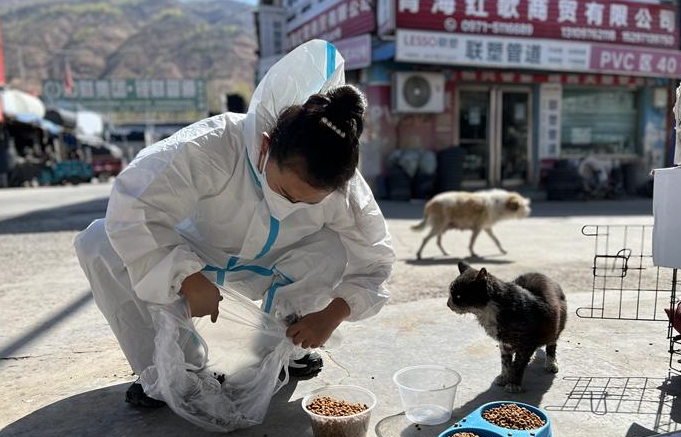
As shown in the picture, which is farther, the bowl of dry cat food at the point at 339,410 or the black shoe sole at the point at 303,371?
the black shoe sole at the point at 303,371

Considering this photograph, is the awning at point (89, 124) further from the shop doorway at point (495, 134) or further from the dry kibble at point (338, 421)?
the dry kibble at point (338, 421)

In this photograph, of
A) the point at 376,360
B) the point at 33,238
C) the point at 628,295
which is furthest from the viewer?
the point at 33,238

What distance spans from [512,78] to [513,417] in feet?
37.6

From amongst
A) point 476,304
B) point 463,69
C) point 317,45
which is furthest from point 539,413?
point 463,69

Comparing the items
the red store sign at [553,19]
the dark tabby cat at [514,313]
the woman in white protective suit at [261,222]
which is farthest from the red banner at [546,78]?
the woman in white protective suit at [261,222]

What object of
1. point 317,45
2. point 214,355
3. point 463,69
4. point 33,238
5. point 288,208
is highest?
point 463,69

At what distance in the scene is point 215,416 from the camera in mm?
1967

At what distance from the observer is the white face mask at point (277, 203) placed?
195 cm

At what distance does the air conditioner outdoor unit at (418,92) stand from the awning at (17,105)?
14.2m

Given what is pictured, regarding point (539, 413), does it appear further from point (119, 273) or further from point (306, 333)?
point (119, 273)

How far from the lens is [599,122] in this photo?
1323 cm

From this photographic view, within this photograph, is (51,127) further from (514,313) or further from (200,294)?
(514,313)

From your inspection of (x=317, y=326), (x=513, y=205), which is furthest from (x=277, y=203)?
(x=513, y=205)

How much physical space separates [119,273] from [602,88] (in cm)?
1363
